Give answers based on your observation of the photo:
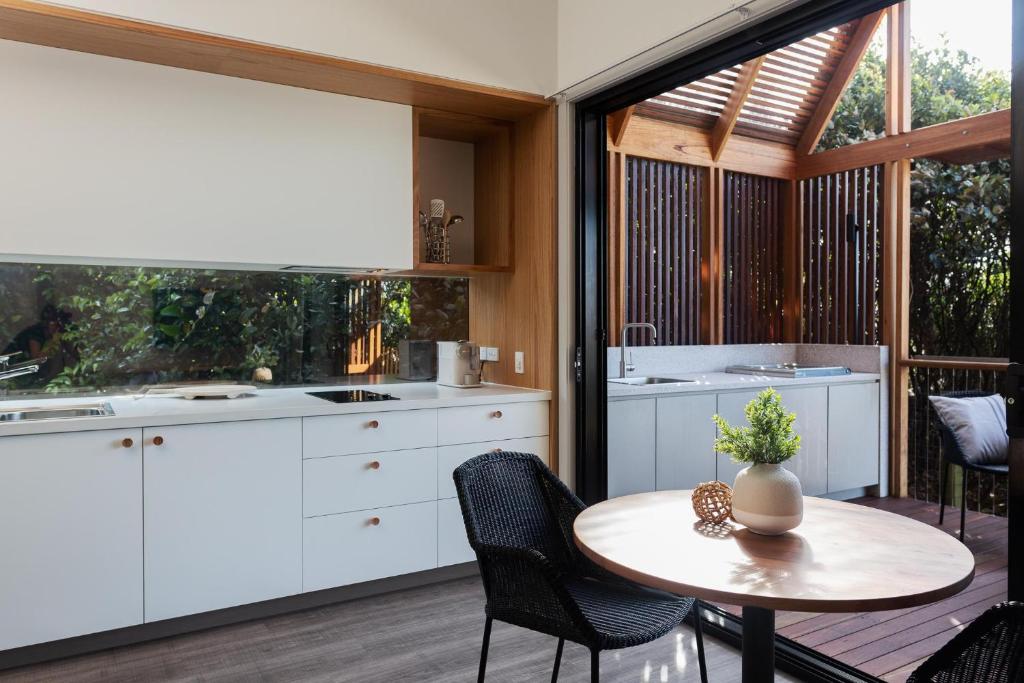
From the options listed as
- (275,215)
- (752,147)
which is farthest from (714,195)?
(275,215)

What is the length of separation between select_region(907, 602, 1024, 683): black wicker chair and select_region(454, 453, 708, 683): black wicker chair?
2.14 feet

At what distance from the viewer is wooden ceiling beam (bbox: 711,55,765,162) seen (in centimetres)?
460

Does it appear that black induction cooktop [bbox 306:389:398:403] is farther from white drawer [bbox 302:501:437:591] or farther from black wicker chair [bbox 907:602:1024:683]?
black wicker chair [bbox 907:602:1024:683]

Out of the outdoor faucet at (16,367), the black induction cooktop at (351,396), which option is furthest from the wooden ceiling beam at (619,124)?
the outdoor faucet at (16,367)

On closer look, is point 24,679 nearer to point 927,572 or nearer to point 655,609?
point 655,609

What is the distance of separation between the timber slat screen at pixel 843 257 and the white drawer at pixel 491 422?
9.05 feet

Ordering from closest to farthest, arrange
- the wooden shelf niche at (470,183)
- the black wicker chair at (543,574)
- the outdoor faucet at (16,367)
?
the black wicker chair at (543,574)
the outdoor faucet at (16,367)
the wooden shelf niche at (470,183)

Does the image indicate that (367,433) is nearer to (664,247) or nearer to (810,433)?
(664,247)

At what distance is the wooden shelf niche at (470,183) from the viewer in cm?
370

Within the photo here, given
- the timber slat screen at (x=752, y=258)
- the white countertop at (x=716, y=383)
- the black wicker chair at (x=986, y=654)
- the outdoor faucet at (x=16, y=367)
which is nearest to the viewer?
the black wicker chair at (x=986, y=654)

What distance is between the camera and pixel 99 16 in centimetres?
248

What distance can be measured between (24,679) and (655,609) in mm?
2093

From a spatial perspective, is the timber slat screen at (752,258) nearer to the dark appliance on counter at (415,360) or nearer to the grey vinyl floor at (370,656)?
the dark appliance on counter at (415,360)

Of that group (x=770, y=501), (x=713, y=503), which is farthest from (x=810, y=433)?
(x=770, y=501)
